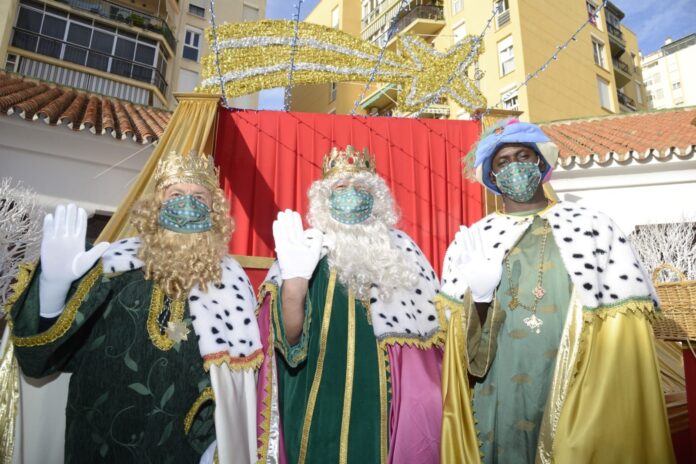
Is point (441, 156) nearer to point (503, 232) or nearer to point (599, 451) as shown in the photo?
point (503, 232)

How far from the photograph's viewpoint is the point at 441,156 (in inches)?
219

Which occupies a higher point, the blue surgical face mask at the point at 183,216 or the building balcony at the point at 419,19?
the building balcony at the point at 419,19

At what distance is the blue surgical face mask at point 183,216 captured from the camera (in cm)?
219

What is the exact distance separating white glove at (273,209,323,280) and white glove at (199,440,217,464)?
32.5 inches

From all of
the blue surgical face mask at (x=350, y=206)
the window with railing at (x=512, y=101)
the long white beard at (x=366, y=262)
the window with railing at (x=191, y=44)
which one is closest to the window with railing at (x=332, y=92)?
the window with railing at (x=191, y=44)

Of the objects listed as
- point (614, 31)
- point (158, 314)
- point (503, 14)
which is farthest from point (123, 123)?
point (614, 31)

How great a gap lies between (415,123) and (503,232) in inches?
138

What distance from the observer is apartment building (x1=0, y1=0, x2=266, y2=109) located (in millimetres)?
15734

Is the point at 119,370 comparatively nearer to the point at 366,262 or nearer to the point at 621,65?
→ the point at 366,262

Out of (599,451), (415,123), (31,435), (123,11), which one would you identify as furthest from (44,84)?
(123,11)

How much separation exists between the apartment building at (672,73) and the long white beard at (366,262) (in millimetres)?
43739

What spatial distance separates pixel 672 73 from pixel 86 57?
4423 centimetres

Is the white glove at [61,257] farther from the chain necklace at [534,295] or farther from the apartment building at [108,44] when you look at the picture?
the apartment building at [108,44]

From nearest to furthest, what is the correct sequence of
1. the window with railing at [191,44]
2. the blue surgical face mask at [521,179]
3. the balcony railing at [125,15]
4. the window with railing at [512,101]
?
the blue surgical face mask at [521,179], the window with railing at [512,101], the balcony railing at [125,15], the window with railing at [191,44]
